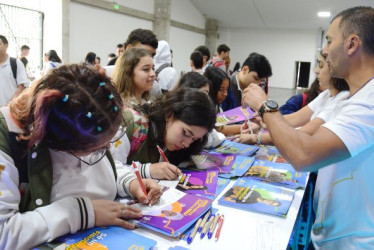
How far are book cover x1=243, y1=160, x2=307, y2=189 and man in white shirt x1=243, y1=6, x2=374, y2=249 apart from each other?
0.16m

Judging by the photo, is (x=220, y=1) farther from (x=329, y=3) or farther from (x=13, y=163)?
(x=13, y=163)

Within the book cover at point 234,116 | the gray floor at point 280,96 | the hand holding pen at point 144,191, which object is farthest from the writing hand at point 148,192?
the gray floor at point 280,96

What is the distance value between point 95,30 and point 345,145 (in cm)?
894

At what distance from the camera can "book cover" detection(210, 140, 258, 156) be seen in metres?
2.01

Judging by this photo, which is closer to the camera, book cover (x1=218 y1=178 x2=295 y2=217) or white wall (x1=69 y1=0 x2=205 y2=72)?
book cover (x1=218 y1=178 x2=295 y2=217)

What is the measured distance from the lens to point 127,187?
122 cm

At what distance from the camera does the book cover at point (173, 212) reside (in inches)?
39.6

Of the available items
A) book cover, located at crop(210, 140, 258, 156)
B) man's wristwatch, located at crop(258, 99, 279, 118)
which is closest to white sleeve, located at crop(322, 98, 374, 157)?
man's wristwatch, located at crop(258, 99, 279, 118)

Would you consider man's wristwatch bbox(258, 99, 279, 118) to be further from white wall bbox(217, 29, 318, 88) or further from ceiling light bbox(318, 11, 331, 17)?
white wall bbox(217, 29, 318, 88)

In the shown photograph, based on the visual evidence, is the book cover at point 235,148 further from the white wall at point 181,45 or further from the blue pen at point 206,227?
the white wall at point 181,45

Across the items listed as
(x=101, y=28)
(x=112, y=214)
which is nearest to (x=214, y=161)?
(x=112, y=214)

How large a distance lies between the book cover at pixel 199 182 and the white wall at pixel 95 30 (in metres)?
7.22

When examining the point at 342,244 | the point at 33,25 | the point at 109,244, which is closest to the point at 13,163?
the point at 109,244

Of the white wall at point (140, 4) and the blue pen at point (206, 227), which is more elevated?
the white wall at point (140, 4)
